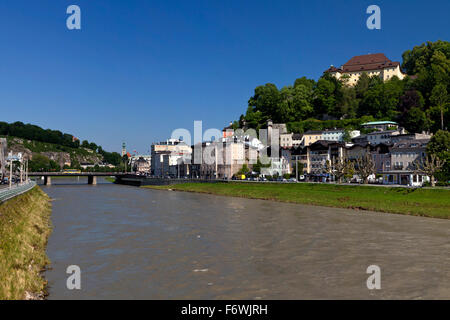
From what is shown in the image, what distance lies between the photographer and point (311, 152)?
370 feet

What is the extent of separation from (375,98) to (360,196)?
82225 mm

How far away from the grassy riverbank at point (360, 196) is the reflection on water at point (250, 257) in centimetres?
607

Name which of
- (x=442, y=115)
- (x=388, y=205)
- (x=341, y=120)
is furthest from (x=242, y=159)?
(x=388, y=205)

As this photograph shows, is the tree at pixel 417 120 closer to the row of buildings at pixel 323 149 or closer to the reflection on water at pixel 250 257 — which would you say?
the row of buildings at pixel 323 149

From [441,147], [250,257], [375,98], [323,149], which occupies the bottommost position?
[250,257]

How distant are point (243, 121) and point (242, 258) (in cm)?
15189

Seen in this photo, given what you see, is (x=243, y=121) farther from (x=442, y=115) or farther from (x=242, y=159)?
(x=442, y=115)

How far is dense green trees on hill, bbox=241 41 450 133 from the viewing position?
112m

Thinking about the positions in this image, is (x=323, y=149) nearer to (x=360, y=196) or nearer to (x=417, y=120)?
(x=417, y=120)

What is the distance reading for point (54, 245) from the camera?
2759 centimetres

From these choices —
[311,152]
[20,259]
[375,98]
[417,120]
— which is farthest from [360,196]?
[375,98]

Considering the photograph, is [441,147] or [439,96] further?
[439,96]

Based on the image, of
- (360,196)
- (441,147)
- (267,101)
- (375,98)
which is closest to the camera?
(360,196)

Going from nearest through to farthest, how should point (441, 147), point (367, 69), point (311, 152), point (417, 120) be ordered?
point (441, 147)
point (417, 120)
point (311, 152)
point (367, 69)
